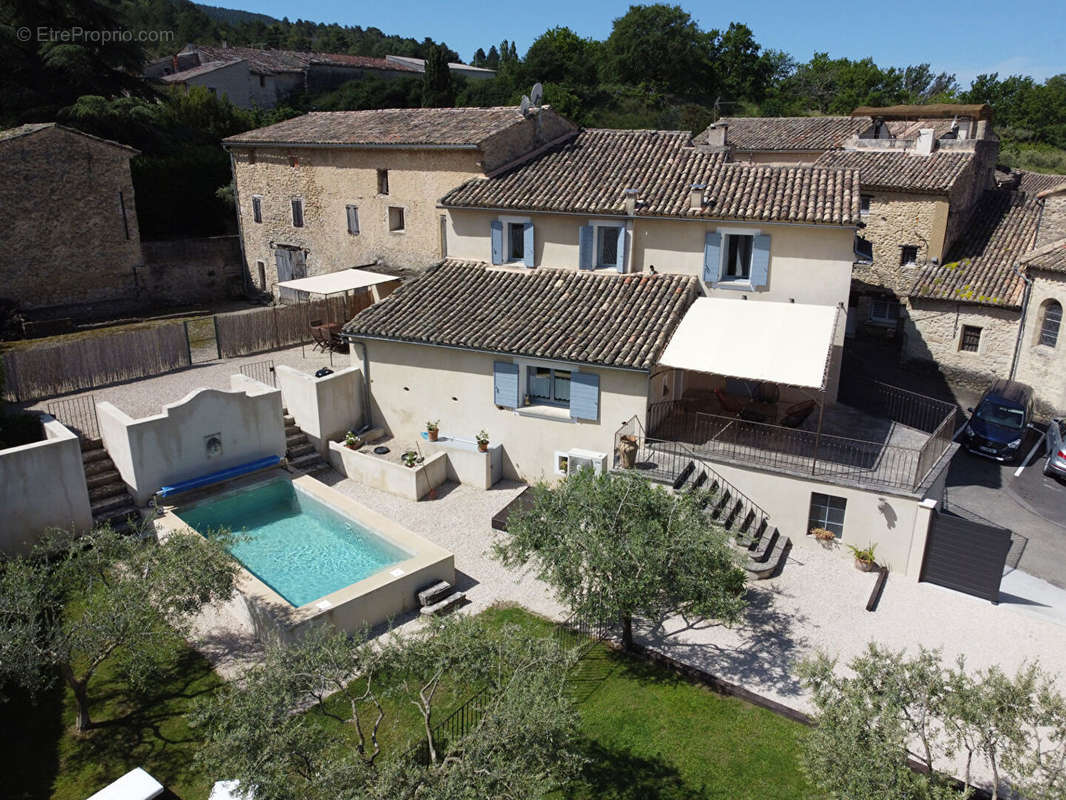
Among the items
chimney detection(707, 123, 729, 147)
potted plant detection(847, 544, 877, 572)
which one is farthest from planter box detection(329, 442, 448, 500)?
chimney detection(707, 123, 729, 147)

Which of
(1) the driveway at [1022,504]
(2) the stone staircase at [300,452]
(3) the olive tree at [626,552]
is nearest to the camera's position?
(3) the olive tree at [626,552]

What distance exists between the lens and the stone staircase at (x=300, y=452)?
25672 millimetres

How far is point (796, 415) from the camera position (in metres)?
23.9

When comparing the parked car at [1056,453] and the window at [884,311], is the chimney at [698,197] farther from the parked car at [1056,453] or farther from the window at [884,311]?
the window at [884,311]

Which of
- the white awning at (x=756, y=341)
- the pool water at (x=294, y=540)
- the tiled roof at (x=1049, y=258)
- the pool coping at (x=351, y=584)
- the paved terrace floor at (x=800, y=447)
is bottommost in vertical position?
the pool water at (x=294, y=540)

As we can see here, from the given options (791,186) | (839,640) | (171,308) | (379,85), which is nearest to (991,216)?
(791,186)

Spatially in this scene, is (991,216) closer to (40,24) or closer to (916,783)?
(916,783)

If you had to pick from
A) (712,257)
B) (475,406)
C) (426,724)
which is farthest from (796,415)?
(426,724)

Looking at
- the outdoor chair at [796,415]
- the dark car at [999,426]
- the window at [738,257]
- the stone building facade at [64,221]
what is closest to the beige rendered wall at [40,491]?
the outdoor chair at [796,415]

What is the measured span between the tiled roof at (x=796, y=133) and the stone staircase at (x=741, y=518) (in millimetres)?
31043

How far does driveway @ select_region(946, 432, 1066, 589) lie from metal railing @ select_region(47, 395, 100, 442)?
2853cm

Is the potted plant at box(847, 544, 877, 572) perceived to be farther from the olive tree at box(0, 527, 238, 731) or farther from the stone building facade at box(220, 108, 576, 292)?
the stone building facade at box(220, 108, 576, 292)

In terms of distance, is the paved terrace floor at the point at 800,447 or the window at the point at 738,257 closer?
the paved terrace floor at the point at 800,447

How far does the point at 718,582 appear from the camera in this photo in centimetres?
1595
